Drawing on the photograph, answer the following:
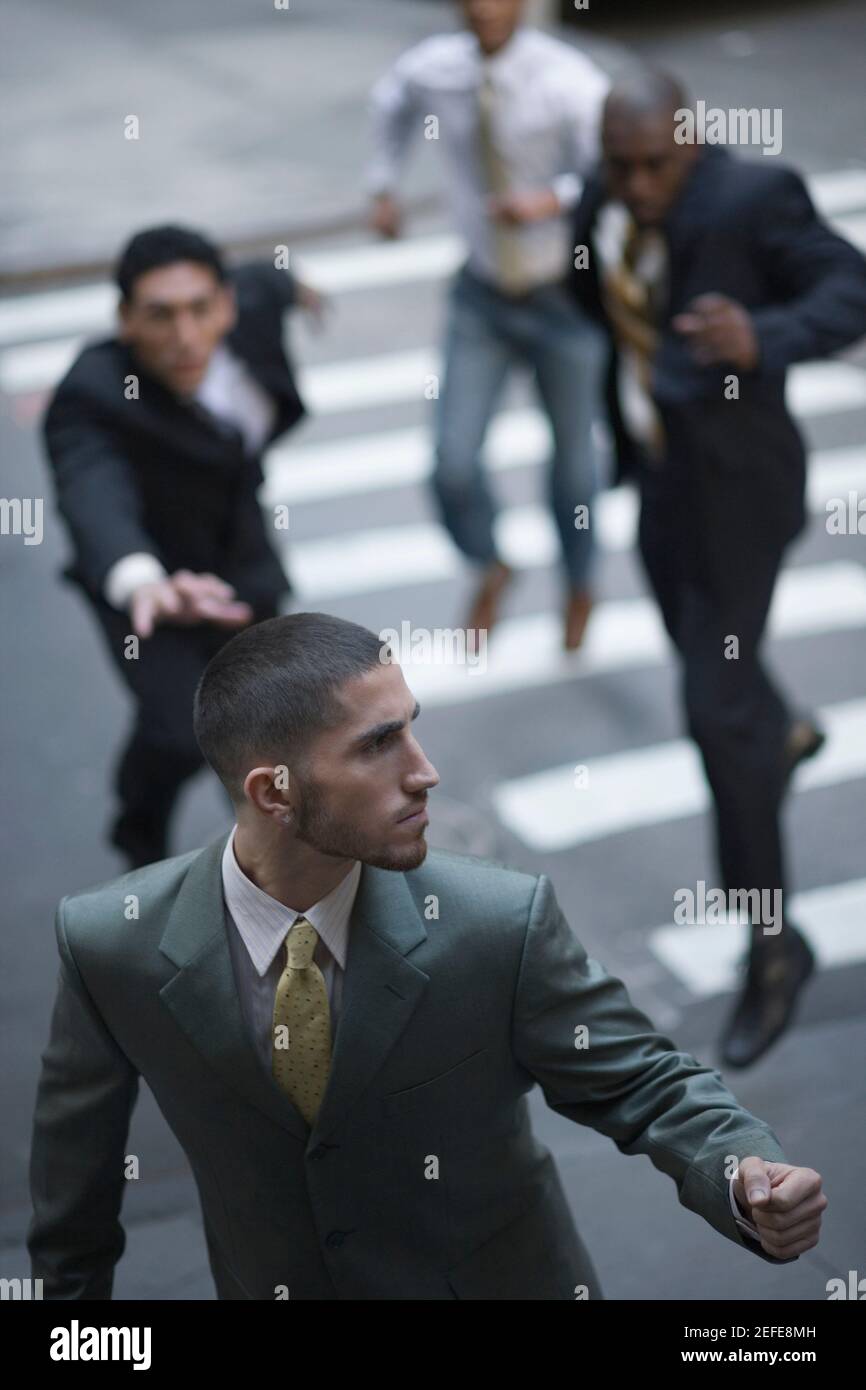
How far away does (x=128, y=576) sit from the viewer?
5496 millimetres

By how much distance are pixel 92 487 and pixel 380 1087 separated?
116 inches

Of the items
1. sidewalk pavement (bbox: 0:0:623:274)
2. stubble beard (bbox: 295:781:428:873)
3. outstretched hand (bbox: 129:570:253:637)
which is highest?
sidewalk pavement (bbox: 0:0:623:274)

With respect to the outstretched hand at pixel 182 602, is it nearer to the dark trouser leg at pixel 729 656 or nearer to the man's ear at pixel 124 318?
the man's ear at pixel 124 318

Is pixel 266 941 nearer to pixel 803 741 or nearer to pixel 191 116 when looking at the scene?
pixel 803 741

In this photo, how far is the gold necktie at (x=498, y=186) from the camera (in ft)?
25.3

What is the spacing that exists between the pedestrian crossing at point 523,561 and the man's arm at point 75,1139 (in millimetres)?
3214

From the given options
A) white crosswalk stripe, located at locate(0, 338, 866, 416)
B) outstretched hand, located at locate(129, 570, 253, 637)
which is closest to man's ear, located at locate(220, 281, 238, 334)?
outstretched hand, located at locate(129, 570, 253, 637)

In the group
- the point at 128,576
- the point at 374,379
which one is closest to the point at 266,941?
the point at 128,576

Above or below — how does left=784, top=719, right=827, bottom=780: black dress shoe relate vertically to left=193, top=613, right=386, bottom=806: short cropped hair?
Result: above

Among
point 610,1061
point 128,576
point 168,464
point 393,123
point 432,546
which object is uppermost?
point 393,123

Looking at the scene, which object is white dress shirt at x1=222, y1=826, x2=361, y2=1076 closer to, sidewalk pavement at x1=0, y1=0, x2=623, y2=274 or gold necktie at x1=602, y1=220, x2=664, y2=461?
gold necktie at x1=602, y1=220, x2=664, y2=461

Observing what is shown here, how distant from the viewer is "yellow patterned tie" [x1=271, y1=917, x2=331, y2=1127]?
3.17m

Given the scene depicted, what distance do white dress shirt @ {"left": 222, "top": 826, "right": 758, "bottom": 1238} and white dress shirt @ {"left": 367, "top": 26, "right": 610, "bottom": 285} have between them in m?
4.85

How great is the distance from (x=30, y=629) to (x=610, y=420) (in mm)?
3577
